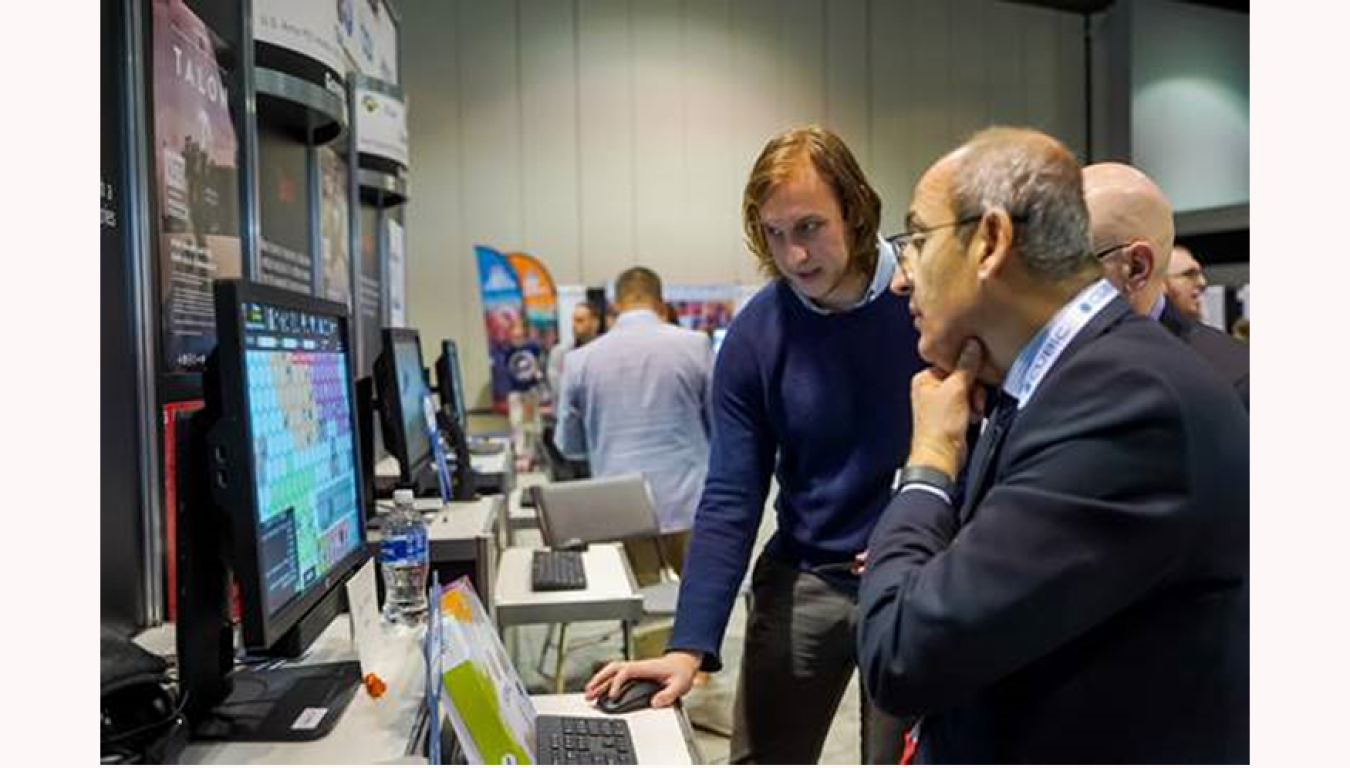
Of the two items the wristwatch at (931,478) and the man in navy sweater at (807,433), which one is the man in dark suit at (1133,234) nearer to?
the man in navy sweater at (807,433)

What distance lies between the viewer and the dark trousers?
164cm

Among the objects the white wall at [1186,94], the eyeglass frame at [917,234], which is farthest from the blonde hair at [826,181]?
the white wall at [1186,94]

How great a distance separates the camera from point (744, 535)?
1646 mm

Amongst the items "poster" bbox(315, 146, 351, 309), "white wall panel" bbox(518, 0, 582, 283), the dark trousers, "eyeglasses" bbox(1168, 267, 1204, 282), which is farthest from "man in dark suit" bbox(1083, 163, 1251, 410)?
"white wall panel" bbox(518, 0, 582, 283)

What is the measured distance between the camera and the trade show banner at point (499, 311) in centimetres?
693

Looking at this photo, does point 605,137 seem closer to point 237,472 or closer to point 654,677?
point 654,677

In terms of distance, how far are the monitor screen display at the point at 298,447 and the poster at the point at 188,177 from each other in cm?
40

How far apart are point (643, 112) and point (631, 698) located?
261 inches

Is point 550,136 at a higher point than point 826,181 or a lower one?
higher

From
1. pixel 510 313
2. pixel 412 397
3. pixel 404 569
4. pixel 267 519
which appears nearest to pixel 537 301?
pixel 510 313

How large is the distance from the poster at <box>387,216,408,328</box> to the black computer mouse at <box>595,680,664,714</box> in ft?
11.2

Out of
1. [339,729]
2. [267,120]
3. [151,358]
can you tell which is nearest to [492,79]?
[267,120]

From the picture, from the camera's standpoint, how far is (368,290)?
13.9 ft

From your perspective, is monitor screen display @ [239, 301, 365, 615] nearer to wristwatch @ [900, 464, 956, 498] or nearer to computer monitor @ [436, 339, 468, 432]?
wristwatch @ [900, 464, 956, 498]
